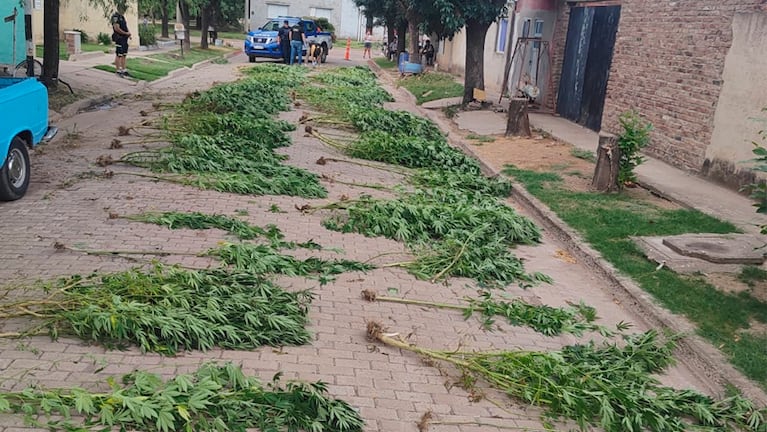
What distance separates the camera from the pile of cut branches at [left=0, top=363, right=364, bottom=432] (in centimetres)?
384

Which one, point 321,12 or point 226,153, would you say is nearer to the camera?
point 226,153

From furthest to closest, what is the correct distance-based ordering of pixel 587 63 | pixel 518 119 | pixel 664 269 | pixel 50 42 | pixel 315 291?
1. pixel 587 63
2. pixel 50 42
3. pixel 518 119
4. pixel 664 269
5. pixel 315 291

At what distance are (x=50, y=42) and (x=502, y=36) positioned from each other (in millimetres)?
15748

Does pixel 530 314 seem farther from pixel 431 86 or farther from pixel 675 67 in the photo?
pixel 431 86

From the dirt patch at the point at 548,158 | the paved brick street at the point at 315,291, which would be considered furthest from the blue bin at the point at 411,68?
the paved brick street at the point at 315,291

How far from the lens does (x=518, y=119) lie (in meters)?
15.5

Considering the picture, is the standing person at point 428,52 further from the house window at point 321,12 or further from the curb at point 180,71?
the house window at point 321,12

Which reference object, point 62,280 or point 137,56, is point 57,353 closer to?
point 62,280

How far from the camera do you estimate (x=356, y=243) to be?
7.71 m

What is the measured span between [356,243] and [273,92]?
12053mm

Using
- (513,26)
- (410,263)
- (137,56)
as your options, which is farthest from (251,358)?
(137,56)

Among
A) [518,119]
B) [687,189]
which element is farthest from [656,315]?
[518,119]

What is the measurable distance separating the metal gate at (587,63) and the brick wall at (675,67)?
5.06ft

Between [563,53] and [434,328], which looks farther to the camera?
[563,53]
